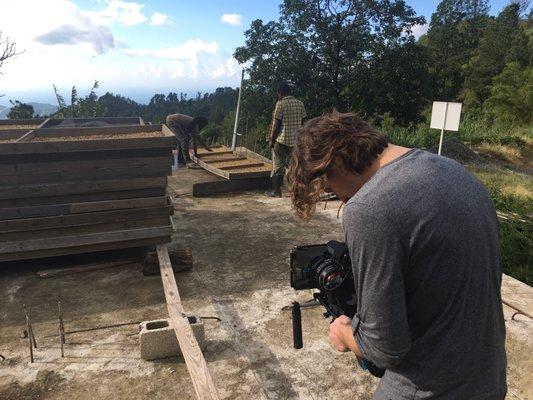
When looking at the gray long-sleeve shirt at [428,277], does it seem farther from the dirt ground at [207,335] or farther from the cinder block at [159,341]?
A: the cinder block at [159,341]

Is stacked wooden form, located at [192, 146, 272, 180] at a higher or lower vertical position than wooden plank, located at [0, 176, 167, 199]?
lower

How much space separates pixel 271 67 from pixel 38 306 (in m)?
14.0

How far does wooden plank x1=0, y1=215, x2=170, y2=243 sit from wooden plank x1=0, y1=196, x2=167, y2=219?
166 millimetres

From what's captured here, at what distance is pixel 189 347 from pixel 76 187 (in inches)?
108

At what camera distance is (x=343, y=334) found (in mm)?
1640

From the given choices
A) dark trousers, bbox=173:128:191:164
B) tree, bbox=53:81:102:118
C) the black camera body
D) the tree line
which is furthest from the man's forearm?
the tree line

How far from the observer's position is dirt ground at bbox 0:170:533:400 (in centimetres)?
329

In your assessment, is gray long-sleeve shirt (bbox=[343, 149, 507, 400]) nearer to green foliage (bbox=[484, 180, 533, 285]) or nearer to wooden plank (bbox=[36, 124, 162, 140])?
green foliage (bbox=[484, 180, 533, 285])

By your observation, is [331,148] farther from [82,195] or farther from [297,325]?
[82,195]

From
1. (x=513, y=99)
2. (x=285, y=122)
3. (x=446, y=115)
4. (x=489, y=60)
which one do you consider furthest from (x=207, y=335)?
(x=489, y=60)

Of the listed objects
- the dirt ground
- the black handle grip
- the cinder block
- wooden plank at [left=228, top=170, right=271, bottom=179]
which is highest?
the black handle grip

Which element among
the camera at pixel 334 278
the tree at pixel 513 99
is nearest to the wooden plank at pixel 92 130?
the camera at pixel 334 278

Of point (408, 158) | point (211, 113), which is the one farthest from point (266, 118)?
point (211, 113)

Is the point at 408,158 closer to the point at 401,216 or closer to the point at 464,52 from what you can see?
the point at 401,216
